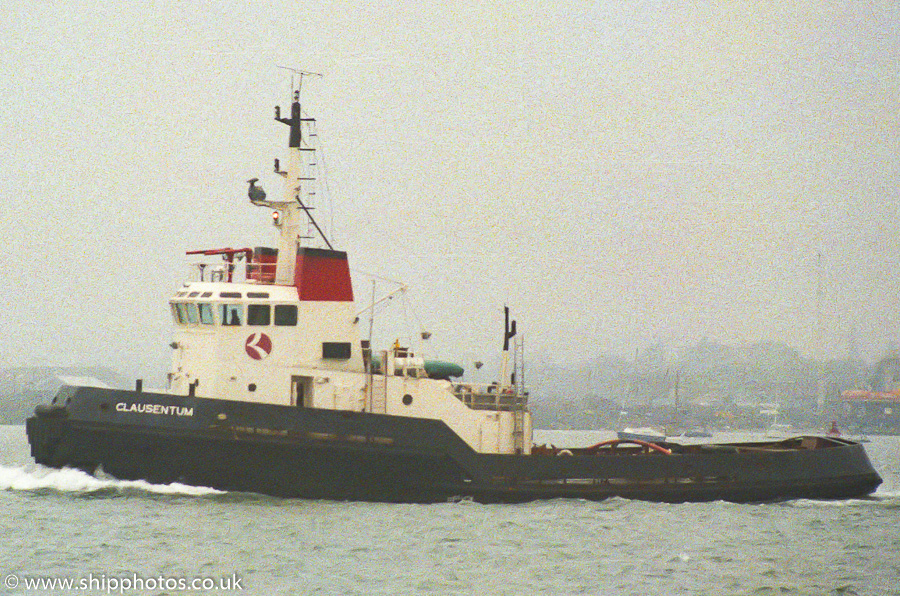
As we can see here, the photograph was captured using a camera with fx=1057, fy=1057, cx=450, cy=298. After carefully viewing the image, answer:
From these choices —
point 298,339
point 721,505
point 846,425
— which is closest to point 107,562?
point 298,339

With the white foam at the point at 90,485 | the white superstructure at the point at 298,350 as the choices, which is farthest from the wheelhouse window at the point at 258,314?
the white foam at the point at 90,485

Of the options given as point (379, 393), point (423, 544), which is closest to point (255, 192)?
point (379, 393)

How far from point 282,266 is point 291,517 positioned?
5326 mm

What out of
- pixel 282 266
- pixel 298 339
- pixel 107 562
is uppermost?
pixel 282 266

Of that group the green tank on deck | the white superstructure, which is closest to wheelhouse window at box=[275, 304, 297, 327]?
the white superstructure

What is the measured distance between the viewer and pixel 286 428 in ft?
62.1

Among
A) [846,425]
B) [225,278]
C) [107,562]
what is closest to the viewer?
[107,562]

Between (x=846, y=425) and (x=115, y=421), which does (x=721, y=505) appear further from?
(x=846, y=425)

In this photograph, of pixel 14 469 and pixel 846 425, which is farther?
pixel 846 425

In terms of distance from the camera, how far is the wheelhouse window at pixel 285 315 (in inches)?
778

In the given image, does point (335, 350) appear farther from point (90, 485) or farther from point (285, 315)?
point (90, 485)

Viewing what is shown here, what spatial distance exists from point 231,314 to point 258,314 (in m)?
0.49

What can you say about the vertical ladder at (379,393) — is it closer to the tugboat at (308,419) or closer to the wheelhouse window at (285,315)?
the tugboat at (308,419)

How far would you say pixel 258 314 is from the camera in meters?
19.7
